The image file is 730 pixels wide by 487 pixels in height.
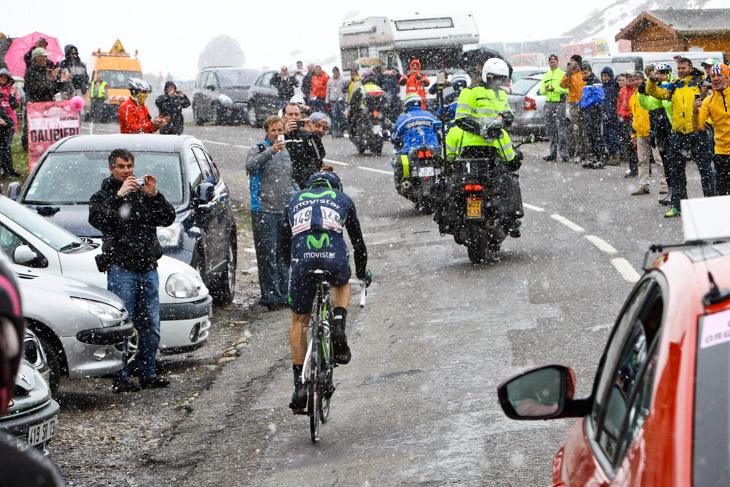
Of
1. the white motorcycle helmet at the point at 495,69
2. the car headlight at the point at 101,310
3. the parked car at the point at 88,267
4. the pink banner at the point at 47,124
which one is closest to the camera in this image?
the car headlight at the point at 101,310

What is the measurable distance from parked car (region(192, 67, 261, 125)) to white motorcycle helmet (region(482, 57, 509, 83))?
22.7m

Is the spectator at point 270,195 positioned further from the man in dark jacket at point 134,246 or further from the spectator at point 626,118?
the spectator at point 626,118

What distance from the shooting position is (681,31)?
33.0 m

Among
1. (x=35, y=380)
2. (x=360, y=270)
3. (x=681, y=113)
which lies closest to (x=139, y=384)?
(x=360, y=270)

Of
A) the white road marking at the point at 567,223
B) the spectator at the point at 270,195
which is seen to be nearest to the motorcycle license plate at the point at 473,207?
the spectator at the point at 270,195

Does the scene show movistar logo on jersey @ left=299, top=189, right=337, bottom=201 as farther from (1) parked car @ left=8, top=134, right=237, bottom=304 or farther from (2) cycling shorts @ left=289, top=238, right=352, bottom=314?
(1) parked car @ left=8, top=134, right=237, bottom=304

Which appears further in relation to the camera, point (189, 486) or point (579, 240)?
point (579, 240)

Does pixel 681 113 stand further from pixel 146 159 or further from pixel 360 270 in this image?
pixel 360 270

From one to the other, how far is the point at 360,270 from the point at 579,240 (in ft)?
20.3

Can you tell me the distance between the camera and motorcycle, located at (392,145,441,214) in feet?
54.5

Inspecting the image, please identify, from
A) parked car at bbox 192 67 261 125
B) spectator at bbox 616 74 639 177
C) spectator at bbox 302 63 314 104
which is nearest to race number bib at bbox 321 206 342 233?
spectator at bbox 616 74 639 177

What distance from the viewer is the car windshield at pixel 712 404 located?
1974 millimetres

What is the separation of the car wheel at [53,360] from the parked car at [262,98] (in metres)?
24.7

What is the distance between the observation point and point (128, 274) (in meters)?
8.40
